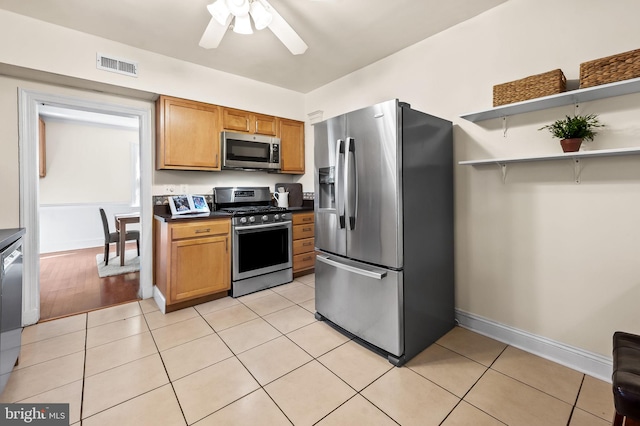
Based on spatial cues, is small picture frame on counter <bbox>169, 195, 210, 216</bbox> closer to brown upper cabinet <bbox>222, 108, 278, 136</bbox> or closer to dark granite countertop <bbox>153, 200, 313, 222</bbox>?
dark granite countertop <bbox>153, 200, 313, 222</bbox>

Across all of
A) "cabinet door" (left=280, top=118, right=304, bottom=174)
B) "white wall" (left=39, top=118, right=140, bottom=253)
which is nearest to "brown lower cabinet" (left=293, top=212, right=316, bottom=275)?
"cabinet door" (left=280, top=118, right=304, bottom=174)

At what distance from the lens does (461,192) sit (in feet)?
7.82

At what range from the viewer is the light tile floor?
145cm

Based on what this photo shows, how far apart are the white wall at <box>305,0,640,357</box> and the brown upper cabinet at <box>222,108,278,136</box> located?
1.94 metres

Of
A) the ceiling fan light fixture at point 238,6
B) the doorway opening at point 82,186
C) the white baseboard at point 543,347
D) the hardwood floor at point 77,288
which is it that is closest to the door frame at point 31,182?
the hardwood floor at point 77,288

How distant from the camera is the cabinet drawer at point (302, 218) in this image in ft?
11.8

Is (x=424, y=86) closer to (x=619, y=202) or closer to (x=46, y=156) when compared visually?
(x=619, y=202)

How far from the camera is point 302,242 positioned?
145 inches

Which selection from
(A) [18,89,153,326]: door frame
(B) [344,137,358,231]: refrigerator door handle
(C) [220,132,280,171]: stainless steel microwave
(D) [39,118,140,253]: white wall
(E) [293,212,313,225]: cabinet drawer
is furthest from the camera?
(D) [39,118,140,253]: white wall

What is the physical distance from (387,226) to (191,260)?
201 centimetres

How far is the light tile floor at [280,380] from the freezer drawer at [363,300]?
0.45 feet

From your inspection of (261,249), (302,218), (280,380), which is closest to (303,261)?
(302,218)

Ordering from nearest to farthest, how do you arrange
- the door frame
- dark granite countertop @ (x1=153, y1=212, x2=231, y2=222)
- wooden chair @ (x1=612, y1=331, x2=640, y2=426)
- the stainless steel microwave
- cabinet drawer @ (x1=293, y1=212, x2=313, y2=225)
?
1. wooden chair @ (x1=612, y1=331, x2=640, y2=426)
2. the door frame
3. dark granite countertop @ (x1=153, y1=212, x2=231, y2=222)
4. the stainless steel microwave
5. cabinet drawer @ (x1=293, y1=212, x2=313, y2=225)

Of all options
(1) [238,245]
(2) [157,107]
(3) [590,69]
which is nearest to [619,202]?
(3) [590,69]
